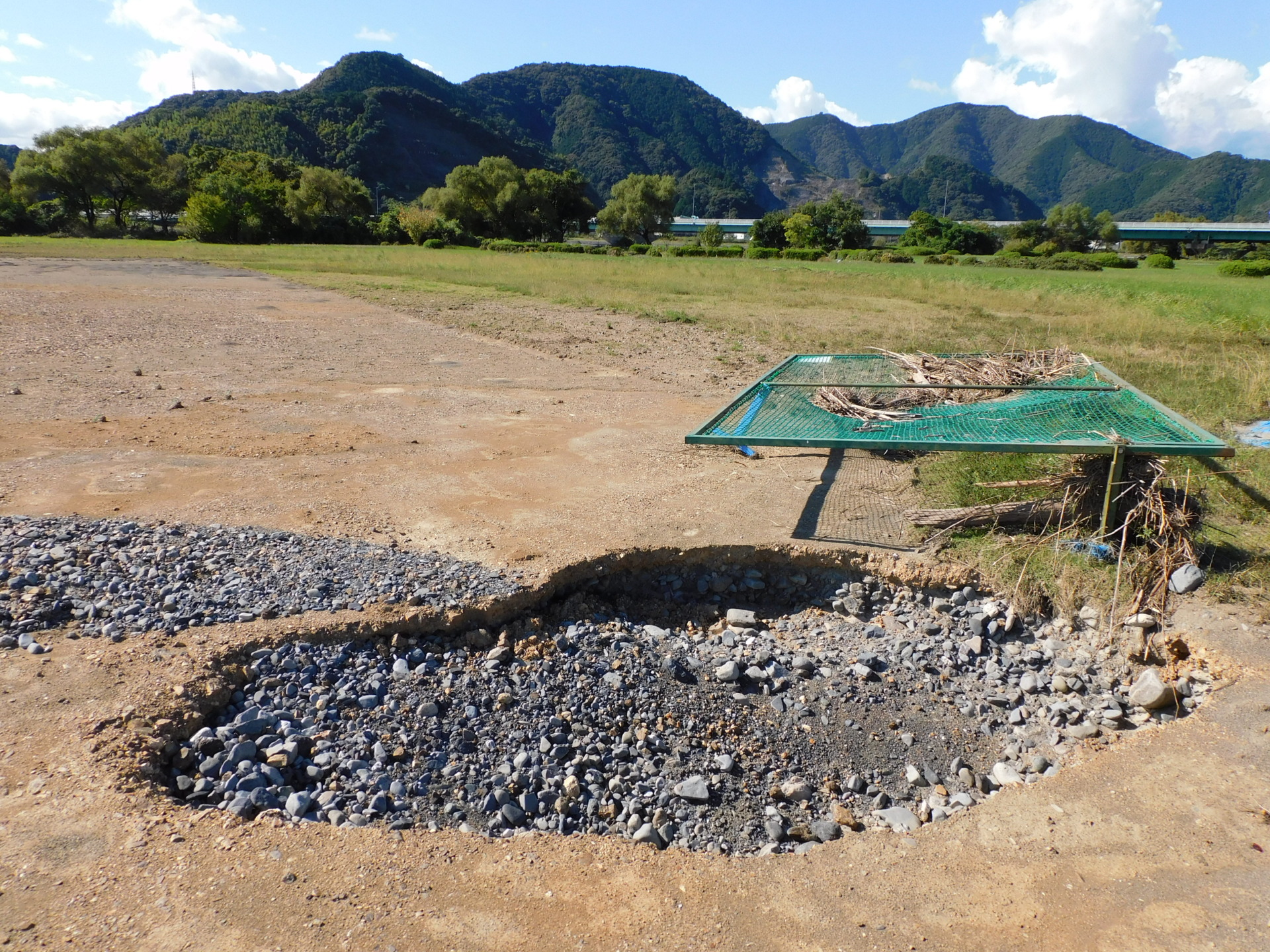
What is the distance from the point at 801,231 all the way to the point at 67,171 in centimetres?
6099

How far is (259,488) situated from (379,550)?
1933 millimetres

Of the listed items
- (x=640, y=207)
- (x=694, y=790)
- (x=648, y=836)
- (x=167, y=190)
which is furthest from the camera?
(x=640, y=207)

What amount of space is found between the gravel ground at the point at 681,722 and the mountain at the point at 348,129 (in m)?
115

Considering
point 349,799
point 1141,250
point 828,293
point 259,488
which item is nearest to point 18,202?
point 828,293

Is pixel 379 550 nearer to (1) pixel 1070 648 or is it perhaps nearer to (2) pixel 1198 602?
(1) pixel 1070 648

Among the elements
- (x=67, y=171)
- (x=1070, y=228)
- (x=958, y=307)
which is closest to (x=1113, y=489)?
(x=958, y=307)

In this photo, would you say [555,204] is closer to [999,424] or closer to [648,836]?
[999,424]

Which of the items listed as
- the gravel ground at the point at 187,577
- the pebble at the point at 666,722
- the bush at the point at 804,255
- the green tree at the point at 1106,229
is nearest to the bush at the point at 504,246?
the bush at the point at 804,255

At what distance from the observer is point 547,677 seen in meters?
4.75

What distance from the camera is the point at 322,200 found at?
225 ft

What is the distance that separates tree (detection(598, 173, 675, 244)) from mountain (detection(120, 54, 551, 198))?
56.7 metres

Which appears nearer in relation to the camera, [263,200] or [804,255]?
[804,255]

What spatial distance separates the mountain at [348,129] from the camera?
110750 mm

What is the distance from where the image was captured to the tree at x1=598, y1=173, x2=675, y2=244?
77062mm
